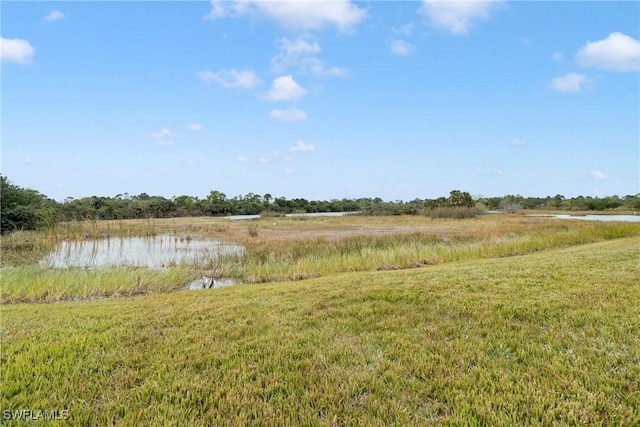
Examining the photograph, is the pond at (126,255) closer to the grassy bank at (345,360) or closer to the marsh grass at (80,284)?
the marsh grass at (80,284)

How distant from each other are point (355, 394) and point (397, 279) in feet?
12.6

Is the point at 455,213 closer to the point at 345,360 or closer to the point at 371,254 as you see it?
the point at 371,254

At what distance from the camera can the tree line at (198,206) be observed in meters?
20.0

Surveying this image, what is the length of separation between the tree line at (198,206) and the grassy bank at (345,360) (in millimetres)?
14634

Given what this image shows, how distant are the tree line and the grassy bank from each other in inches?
576

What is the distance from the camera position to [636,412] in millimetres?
2166

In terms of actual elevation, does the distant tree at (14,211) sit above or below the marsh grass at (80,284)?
above

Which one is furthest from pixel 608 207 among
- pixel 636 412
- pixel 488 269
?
pixel 636 412

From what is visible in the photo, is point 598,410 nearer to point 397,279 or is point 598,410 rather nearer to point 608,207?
point 397,279

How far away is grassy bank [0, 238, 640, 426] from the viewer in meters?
2.30

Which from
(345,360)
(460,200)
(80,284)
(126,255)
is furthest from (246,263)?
(460,200)

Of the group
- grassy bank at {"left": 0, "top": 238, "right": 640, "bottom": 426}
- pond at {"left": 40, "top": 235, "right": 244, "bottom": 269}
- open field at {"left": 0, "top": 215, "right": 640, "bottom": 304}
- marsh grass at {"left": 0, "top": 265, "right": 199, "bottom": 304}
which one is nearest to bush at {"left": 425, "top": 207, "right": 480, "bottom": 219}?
open field at {"left": 0, "top": 215, "right": 640, "bottom": 304}

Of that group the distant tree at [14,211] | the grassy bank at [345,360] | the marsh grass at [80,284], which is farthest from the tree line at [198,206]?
the grassy bank at [345,360]

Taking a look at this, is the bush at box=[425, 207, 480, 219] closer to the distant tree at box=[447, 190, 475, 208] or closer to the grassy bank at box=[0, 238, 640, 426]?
the distant tree at box=[447, 190, 475, 208]
